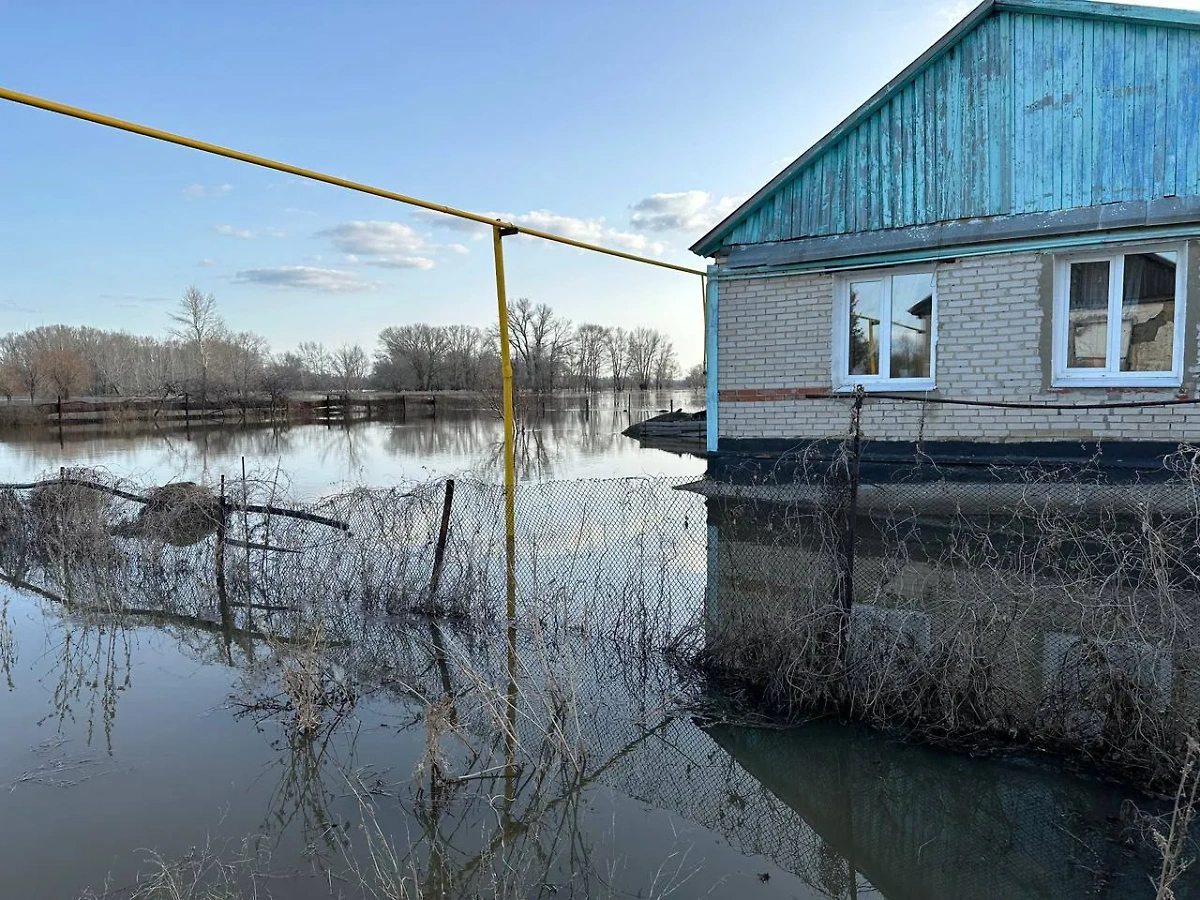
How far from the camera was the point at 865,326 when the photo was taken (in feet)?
35.2

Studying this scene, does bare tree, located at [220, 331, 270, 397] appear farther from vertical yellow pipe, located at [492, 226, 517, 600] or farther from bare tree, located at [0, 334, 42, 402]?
vertical yellow pipe, located at [492, 226, 517, 600]

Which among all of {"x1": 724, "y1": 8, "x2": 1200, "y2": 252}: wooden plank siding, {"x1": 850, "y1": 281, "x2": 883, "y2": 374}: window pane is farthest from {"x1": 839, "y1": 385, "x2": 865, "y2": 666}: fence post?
{"x1": 724, "y1": 8, "x2": 1200, "y2": 252}: wooden plank siding

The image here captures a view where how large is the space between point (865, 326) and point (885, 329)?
27 cm

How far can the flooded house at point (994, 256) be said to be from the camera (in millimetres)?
8844

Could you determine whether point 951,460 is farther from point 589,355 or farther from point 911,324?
point 589,355

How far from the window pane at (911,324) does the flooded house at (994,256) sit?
0.02 m

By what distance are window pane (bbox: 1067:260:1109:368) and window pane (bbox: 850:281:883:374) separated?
87.6 inches

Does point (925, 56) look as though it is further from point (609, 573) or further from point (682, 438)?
point (682, 438)

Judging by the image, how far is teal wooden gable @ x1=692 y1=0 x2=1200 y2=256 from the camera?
875cm

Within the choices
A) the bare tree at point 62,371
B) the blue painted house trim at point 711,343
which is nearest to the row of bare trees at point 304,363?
the bare tree at point 62,371

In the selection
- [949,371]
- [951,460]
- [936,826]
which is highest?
[949,371]

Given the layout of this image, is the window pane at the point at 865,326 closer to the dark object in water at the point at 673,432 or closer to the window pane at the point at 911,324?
the window pane at the point at 911,324

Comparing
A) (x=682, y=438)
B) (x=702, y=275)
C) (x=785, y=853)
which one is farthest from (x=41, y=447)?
(x=785, y=853)

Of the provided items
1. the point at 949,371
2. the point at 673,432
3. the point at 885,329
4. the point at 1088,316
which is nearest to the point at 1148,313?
the point at 1088,316
